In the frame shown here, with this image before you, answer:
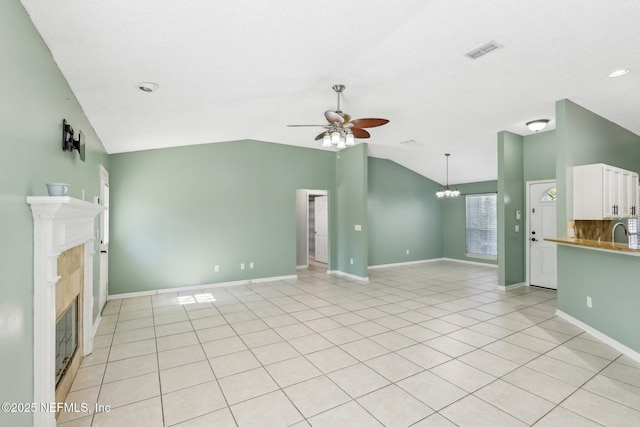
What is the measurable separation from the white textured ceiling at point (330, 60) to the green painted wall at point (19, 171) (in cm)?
26

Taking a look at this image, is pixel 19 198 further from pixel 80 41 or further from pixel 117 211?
pixel 117 211

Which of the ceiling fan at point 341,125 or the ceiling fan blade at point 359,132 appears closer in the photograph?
the ceiling fan at point 341,125

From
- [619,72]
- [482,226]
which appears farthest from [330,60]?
[482,226]

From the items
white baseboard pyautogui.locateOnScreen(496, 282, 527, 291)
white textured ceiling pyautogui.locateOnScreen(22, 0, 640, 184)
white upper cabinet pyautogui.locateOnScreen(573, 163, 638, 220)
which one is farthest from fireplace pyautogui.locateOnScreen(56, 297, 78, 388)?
white baseboard pyautogui.locateOnScreen(496, 282, 527, 291)

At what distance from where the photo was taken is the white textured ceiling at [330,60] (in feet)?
6.84

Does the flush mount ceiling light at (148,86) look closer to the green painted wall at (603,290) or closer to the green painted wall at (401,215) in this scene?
the green painted wall at (603,290)

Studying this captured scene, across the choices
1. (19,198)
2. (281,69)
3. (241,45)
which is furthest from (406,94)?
(19,198)

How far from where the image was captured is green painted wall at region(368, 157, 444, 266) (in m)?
8.11

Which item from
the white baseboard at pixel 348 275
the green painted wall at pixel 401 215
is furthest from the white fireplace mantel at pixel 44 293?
the green painted wall at pixel 401 215

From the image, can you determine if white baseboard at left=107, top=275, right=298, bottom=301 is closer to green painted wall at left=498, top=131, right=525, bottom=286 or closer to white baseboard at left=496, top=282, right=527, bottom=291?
white baseboard at left=496, top=282, right=527, bottom=291

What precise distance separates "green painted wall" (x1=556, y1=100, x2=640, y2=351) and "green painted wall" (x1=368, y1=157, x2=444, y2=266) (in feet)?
14.0

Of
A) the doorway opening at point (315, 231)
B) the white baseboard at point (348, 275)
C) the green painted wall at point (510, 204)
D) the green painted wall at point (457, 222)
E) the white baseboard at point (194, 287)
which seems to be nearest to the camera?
the white baseboard at point (194, 287)

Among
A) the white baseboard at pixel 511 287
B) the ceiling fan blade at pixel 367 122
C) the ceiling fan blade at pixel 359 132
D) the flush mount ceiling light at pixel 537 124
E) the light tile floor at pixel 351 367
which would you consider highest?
the flush mount ceiling light at pixel 537 124

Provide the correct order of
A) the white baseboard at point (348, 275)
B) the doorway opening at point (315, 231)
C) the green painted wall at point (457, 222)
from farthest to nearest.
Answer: the green painted wall at point (457, 222), the doorway opening at point (315, 231), the white baseboard at point (348, 275)
